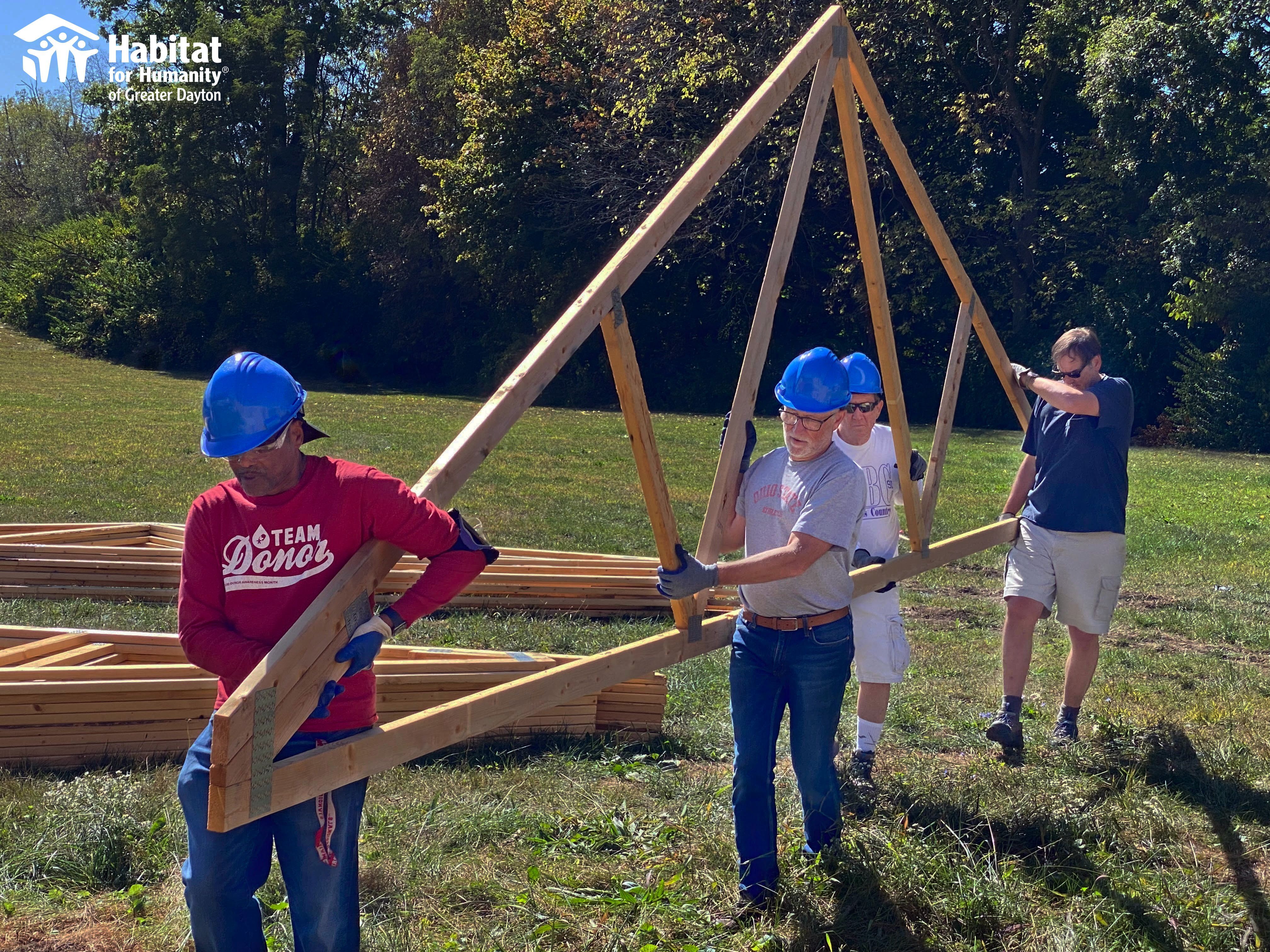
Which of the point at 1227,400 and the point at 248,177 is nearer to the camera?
the point at 1227,400

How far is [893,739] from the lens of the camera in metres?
5.90

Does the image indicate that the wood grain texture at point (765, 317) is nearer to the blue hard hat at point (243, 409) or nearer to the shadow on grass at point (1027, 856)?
the shadow on grass at point (1027, 856)

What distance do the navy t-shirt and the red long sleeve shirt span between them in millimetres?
3871

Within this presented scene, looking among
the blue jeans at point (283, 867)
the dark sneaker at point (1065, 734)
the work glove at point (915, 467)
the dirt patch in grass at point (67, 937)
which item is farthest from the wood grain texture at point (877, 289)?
the dirt patch in grass at point (67, 937)

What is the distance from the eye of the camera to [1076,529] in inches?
229

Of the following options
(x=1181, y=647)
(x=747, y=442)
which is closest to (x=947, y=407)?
(x=747, y=442)

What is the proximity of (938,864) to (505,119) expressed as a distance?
1180 inches

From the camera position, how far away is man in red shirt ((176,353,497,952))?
9.45 feet

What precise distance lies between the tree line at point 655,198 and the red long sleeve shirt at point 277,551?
2273 cm

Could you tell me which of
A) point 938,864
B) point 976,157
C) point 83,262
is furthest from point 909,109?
point 83,262

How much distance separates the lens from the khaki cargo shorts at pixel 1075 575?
19.0 feet

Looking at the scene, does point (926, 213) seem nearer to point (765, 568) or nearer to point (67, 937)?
point (765, 568)

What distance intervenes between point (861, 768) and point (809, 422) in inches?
77.7

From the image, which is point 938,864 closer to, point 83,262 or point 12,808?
point 12,808
